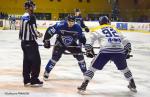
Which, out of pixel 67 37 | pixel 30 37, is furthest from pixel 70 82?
pixel 30 37

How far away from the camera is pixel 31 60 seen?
8.05 metres

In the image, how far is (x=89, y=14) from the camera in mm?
41750

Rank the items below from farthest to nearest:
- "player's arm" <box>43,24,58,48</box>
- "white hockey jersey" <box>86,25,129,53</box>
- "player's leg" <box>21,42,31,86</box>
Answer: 1. "player's arm" <box>43,24,58,48</box>
2. "player's leg" <box>21,42,31,86</box>
3. "white hockey jersey" <box>86,25,129,53</box>

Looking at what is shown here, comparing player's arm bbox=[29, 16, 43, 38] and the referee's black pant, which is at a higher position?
player's arm bbox=[29, 16, 43, 38]

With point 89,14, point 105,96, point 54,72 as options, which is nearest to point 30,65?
point 105,96

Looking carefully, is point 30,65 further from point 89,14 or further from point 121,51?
point 89,14

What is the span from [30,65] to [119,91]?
5.51ft

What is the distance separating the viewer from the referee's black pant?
→ 798 cm

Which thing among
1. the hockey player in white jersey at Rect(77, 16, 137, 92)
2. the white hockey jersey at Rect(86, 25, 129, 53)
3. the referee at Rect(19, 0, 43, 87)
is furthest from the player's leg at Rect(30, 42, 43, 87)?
the white hockey jersey at Rect(86, 25, 129, 53)

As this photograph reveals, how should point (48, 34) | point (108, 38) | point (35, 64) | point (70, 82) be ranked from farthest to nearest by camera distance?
point (70, 82)
point (48, 34)
point (35, 64)
point (108, 38)

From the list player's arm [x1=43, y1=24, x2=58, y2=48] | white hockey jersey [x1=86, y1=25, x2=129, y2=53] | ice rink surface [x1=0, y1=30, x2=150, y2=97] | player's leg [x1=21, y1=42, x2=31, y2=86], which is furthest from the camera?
player's arm [x1=43, y1=24, x2=58, y2=48]

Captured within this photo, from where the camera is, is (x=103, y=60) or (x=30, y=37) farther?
(x=30, y=37)

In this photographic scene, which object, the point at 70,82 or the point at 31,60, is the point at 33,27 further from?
the point at 70,82

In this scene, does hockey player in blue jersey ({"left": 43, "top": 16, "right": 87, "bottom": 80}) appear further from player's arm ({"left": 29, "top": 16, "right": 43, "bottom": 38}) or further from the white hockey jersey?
the white hockey jersey
